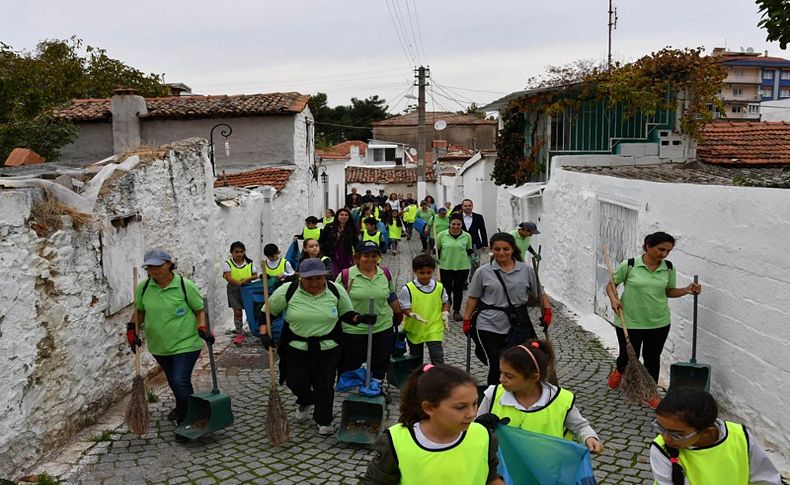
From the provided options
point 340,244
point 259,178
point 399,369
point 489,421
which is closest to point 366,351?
point 399,369

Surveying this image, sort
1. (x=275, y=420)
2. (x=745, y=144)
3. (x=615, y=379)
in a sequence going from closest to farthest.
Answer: (x=275, y=420)
(x=615, y=379)
(x=745, y=144)

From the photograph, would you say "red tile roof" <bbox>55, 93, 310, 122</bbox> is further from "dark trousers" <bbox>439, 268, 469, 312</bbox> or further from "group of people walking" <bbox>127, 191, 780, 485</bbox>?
"group of people walking" <bbox>127, 191, 780, 485</bbox>

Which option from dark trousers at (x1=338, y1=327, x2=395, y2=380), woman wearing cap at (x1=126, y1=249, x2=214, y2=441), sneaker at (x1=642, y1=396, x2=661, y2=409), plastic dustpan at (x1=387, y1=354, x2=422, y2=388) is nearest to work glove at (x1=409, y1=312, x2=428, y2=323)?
dark trousers at (x1=338, y1=327, x2=395, y2=380)

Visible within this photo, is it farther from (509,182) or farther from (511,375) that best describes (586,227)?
(511,375)

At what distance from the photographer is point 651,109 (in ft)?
45.2

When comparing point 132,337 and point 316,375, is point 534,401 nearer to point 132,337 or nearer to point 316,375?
point 316,375

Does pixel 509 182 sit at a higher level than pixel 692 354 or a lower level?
higher

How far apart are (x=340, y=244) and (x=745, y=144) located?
874cm

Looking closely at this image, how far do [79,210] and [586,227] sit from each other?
7.67m

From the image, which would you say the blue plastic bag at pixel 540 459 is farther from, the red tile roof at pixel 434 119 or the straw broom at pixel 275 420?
the red tile roof at pixel 434 119

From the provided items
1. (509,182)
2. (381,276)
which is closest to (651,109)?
(509,182)

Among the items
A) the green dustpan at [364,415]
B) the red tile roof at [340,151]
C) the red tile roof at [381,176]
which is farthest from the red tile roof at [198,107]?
the red tile roof at [381,176]

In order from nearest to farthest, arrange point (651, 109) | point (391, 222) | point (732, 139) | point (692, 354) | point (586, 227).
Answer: point (692, 354) → point (586, 227) → point (651, 109) → point (732, 139) → point (391, 222)

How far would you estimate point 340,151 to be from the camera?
1543 inches
